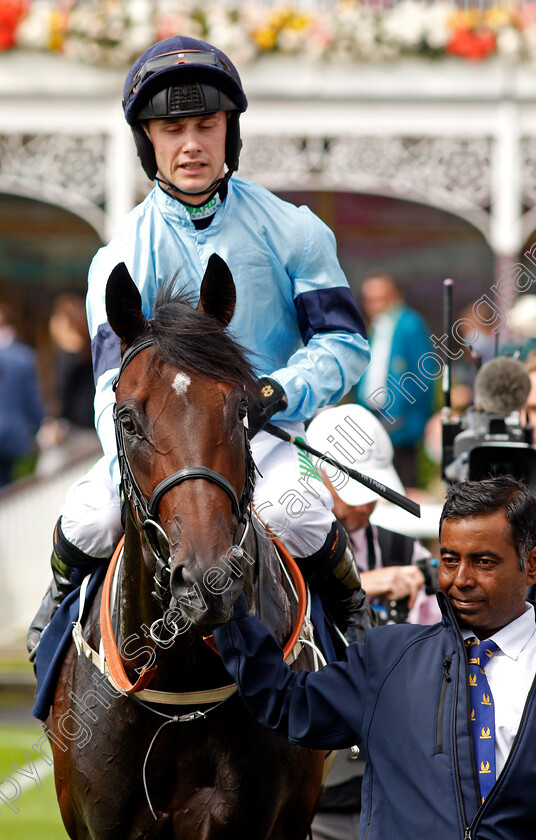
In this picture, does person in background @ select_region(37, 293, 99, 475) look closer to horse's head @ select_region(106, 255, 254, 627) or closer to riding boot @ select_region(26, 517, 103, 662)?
riding boot @ select_region(26, 517, 103, 662)

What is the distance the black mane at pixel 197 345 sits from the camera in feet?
8.32

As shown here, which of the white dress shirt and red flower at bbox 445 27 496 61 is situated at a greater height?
red flower at bbox 445 27 496 61

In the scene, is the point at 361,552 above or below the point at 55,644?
below

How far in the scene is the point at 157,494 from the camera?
2.39 m

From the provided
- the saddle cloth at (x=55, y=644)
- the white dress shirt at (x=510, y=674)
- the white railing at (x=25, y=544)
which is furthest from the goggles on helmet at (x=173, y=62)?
the white railing at (x=25, y=544)

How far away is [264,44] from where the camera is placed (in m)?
10.1

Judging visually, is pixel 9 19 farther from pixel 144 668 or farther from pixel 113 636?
pixel 144 668

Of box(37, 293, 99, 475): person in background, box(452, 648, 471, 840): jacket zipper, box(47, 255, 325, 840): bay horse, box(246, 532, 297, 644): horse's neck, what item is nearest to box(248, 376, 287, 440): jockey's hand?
box(47, 255, 325, 840): bay horse

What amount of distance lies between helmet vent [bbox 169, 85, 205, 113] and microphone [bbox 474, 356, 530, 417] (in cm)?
156

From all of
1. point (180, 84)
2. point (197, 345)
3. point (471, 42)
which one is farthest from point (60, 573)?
A: point (471, 42)

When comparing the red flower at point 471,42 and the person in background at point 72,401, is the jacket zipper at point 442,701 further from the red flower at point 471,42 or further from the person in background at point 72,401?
the red flower at point 471,42

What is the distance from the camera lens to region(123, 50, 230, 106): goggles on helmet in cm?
315

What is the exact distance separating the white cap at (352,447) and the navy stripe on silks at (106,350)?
1.38m

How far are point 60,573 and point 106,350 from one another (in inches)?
28.0
